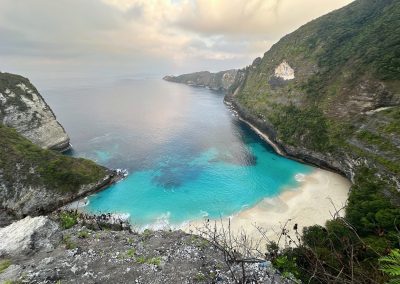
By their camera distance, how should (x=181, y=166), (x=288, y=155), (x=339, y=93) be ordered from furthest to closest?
1. (x=339, y=93)
2. (x=288, y=155)
3. (x=181, y=166)

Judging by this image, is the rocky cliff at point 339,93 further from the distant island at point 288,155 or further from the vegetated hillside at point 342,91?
the distant island at point 288,155

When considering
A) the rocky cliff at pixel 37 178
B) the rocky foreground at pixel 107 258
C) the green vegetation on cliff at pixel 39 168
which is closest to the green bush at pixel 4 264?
the rocky foreground at pixel 107 258

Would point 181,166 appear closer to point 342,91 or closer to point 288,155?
point 288,155

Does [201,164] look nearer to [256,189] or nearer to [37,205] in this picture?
[256,189]

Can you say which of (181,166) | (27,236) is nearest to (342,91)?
(181,166)

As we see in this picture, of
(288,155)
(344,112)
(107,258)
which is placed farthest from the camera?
(288,155)

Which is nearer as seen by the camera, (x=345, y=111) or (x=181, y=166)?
(x=181, y=166)
